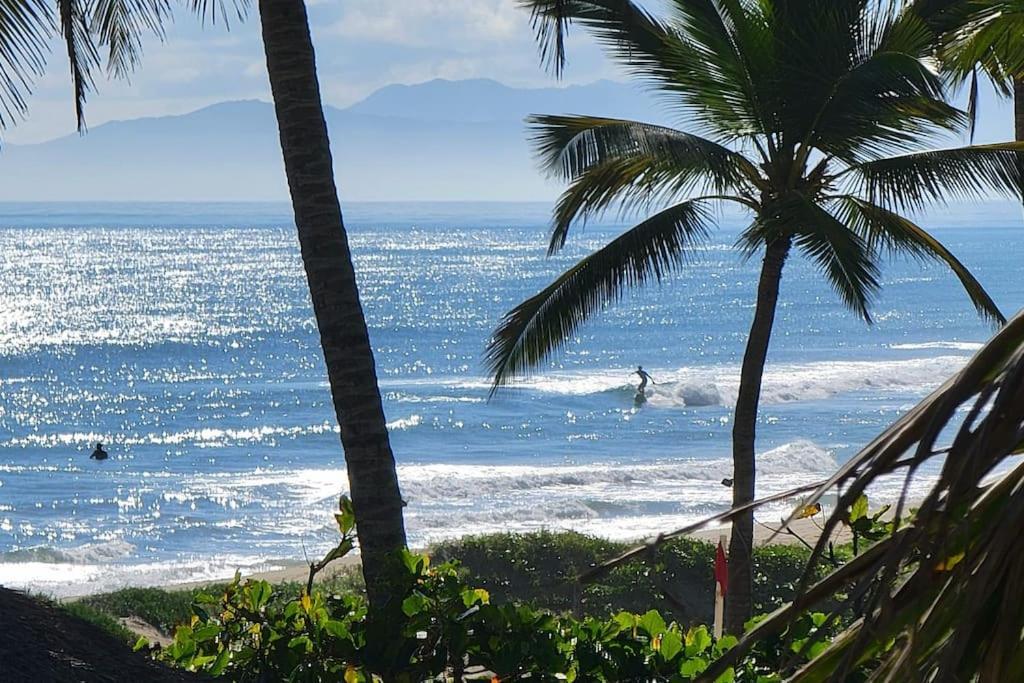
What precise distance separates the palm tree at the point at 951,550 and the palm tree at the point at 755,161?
28.0 feet

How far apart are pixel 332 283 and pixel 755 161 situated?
20.6 ft

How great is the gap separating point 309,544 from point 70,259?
423ft

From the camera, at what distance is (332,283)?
5.48 meters

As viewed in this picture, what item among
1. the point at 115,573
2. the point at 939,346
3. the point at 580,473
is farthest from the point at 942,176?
the point at 939,346

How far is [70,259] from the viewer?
146875mm

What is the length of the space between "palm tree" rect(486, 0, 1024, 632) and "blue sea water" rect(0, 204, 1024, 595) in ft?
55.4

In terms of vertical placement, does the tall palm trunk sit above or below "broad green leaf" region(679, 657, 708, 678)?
above

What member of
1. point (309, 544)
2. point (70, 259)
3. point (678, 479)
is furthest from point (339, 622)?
point (70, 259)

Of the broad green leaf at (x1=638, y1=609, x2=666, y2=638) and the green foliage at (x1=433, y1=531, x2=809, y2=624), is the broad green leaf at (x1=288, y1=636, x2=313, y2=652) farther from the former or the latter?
the green foliage at (x1=433, y1=531, x2=809, y2=624)

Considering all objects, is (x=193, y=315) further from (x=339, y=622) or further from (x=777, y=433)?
(x=339, y=622)

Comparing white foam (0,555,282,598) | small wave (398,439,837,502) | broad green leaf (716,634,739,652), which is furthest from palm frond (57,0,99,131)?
small wave (398,439,837,502)

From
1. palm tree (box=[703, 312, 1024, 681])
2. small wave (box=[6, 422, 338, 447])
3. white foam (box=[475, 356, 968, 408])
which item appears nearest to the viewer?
palm tree (box=[703, 312, 1024, 681])

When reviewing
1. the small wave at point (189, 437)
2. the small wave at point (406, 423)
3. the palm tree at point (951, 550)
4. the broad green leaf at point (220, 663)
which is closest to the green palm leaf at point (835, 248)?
the broad green leaf at point (220, 663)

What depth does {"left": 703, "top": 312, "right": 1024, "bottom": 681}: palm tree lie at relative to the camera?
42.8 inches
